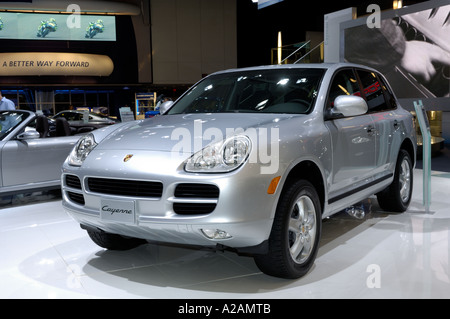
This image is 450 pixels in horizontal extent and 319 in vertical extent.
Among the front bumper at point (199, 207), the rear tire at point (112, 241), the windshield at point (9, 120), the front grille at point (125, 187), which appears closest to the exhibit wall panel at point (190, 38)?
the windshield at point (9, 120)

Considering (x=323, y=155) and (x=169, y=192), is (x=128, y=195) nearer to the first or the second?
(x=169, y=192)

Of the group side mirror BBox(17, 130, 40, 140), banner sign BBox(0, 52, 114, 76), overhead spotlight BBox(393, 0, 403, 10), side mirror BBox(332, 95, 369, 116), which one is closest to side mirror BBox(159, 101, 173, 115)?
side mirror BBox(332, 95, 369, 116)

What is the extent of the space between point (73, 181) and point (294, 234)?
155 centimetres

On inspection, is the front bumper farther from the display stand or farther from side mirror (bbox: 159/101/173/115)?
the display stand

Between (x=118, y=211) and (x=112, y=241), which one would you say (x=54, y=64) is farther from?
(x=118, y=211)

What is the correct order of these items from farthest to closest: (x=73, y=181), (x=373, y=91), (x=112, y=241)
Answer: (x=373, y=91) < (x=112, y=241) < (x=73, y=181)

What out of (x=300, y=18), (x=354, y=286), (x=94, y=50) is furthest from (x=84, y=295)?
(x=94, y=50)

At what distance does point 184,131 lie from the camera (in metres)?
3.21

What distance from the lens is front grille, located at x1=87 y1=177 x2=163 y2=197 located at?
9.41 ft

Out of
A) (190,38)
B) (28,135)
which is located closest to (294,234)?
(28,135)

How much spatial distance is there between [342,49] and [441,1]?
333 cm

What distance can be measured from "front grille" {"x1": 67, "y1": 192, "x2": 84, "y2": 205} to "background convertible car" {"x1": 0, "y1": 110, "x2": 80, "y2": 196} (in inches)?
104

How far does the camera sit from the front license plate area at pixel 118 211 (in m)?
2.90

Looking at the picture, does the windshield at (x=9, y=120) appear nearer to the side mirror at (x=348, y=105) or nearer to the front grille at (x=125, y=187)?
the front grille at (x=125, y=187)
